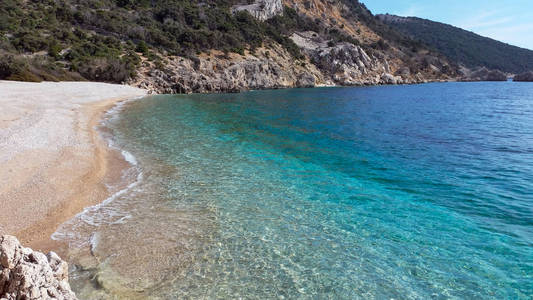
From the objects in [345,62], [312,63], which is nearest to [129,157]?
[312,63]

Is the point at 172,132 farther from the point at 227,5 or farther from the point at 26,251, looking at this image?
the point at 227,5

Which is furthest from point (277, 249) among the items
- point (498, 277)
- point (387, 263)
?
point (498, 277)

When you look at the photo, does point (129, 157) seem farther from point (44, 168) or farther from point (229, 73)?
point (229, 73)

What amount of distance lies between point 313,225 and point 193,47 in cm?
6743

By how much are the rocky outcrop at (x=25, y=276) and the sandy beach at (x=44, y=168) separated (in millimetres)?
3597

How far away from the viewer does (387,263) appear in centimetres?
673

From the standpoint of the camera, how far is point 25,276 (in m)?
3.66

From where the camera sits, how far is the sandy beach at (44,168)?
311 inches

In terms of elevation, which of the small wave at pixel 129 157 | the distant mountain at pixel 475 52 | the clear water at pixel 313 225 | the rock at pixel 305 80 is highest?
the distant mountain at pixel 475 52

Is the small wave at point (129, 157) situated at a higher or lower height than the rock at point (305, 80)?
lower

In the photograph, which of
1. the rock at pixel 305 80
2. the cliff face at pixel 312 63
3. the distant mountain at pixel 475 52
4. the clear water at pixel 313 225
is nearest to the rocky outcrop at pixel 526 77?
the cliff face at pixel 312 63

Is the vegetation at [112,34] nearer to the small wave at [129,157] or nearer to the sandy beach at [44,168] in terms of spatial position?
the sandy beach at [44,168]

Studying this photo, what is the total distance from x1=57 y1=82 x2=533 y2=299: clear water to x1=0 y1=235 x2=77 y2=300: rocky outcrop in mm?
1759

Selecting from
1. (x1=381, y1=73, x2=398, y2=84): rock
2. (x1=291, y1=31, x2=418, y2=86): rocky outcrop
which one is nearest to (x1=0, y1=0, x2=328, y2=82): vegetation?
(x1=291, y1=31, x2=418, y2=86): rocky outcrop
